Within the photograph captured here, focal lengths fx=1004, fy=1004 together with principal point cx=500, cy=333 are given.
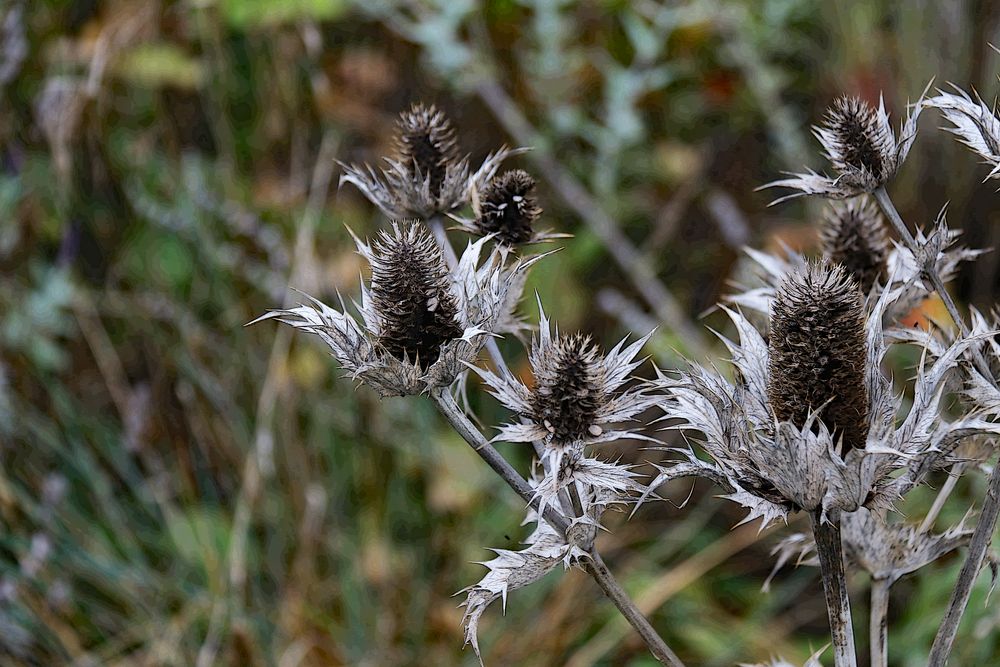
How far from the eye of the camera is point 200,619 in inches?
Result: 64.4

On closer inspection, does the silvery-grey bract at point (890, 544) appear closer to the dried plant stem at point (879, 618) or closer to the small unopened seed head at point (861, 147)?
the dried plant stem at point (879, 618)

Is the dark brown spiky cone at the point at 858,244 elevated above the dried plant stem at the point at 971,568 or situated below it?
above

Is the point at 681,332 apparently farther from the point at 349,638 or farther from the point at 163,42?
the point at 163,42

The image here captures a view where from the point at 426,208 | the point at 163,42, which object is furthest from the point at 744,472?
the point at 163,42

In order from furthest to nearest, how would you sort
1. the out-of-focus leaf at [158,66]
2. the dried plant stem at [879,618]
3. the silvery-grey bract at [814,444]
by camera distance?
1. the out-of-focus leaf at [158,66]
2. the dried plant stem at [879,618]
3. the silvery-grey bract at [814,444]

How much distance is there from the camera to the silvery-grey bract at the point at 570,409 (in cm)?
64

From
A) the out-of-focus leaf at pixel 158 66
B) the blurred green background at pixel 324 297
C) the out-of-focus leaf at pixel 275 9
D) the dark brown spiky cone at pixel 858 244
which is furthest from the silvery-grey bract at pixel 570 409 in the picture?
the out-of-focus leaf at pixel 158 66

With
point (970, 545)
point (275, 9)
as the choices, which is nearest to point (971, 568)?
point (970, 545)

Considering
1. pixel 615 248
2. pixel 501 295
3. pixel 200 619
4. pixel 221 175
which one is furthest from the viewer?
pixel 221 175

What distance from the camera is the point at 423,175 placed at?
0.78 m

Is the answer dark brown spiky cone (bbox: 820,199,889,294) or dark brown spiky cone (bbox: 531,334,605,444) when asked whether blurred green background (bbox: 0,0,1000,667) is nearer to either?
dark brown spiky cone (bbox: 820,199,889,294)

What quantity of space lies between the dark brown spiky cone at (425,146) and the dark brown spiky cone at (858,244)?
0.30m

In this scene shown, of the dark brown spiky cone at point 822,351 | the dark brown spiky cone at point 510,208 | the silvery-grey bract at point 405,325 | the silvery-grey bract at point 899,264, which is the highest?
the dark brown spiky cone at point 510,208

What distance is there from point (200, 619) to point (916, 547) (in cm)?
124
